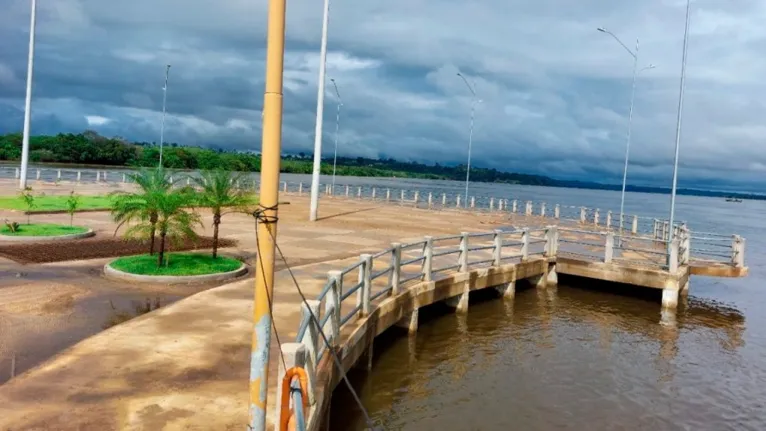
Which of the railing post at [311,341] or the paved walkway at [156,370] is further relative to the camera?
the paved walkway at [156,370]

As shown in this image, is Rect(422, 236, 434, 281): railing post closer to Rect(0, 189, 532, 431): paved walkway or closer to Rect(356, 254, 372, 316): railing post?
Rect(0, 189, 532, 431): paved walkway

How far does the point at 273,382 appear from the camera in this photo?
728 cm

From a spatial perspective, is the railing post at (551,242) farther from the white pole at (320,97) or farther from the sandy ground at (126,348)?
the white pole at (320,97)

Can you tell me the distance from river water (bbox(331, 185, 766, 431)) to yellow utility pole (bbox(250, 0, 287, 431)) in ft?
14.3

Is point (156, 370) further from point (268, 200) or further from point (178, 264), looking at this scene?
point (178, 264)

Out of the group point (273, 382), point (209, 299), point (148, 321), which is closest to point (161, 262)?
point (209, 299)

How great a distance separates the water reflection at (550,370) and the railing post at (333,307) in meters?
1.60

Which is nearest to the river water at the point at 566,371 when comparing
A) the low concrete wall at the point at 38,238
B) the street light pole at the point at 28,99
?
the low concrete wall at the point at 38,238


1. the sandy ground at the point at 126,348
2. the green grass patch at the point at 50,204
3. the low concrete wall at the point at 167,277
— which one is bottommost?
the sandy ground at the point at 126,348

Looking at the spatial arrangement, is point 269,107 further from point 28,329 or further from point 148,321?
point 28,329

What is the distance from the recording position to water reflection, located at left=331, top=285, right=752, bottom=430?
9.72 m

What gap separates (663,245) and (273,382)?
2433 cm

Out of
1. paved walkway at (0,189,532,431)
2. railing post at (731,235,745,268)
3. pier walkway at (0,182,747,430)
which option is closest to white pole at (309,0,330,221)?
pier walkway at (0,182,747,430)

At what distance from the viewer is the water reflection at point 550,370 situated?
31.9ft
